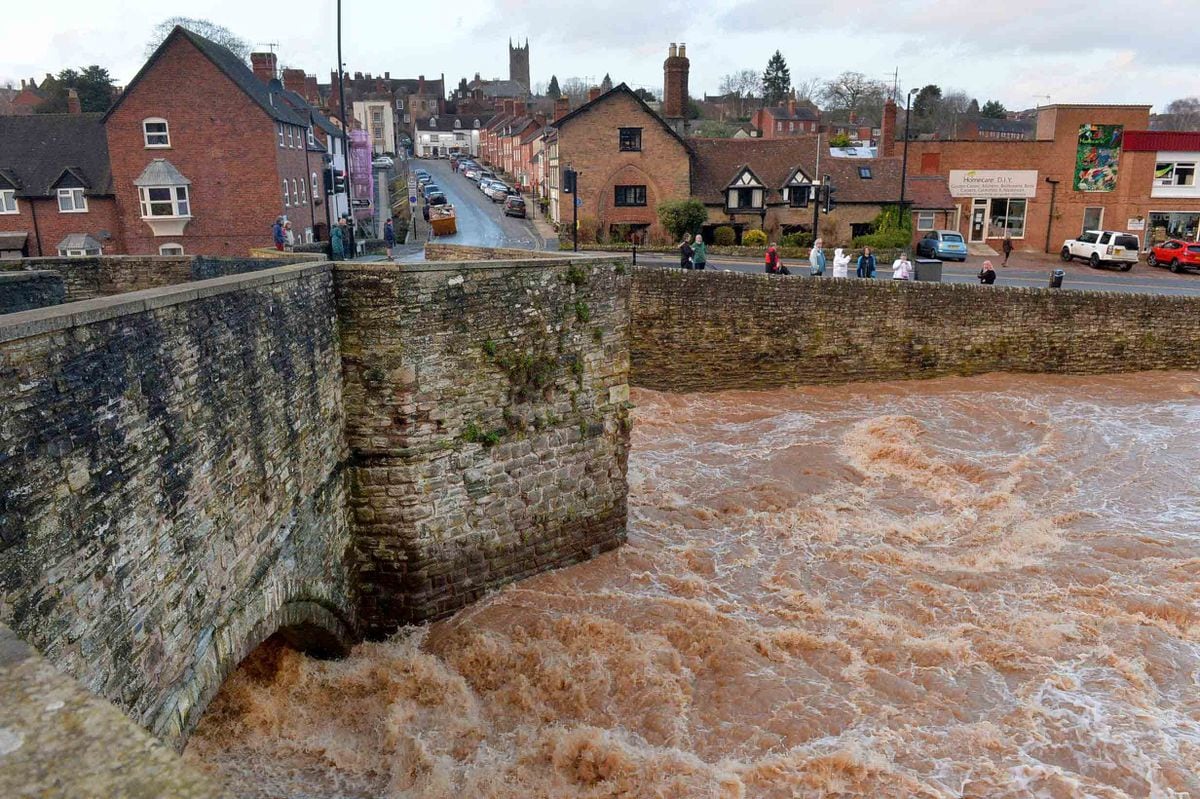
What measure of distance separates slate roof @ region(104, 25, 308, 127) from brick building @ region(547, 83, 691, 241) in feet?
37.9

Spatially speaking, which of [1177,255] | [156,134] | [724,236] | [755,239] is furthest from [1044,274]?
[156,134]

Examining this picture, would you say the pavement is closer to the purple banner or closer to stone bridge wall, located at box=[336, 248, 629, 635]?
stone bridge wall, located at box=[336, 248, 629, 635]

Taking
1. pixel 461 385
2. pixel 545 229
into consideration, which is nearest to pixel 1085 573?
pixel 461 385

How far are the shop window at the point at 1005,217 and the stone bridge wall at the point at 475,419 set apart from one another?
3448 centimetres

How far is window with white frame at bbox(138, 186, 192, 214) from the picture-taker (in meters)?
31.7

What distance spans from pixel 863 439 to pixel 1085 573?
6365 mm

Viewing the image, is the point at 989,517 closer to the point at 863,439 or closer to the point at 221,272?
the point at 863,439

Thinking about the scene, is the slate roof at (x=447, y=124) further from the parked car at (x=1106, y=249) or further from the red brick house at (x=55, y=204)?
the parked car at (x=1106, y=249)

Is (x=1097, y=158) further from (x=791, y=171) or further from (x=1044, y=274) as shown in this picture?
(x=791, y=171)

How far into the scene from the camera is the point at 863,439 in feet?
59.2

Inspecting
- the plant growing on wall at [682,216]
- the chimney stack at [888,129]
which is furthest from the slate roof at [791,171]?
the chimney stack at [888,129]

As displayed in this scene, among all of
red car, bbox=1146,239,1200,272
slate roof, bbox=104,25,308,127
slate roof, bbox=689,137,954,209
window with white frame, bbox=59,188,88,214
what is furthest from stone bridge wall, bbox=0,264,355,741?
red car, bbox=1146,239,1200,272

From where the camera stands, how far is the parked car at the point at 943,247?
35156 mm

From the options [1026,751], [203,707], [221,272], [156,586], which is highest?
[221,272]
